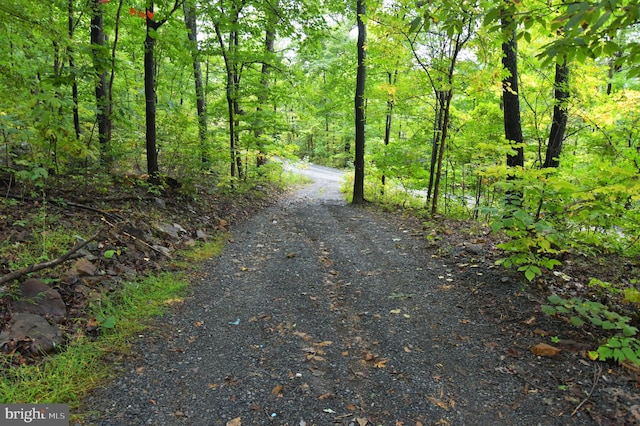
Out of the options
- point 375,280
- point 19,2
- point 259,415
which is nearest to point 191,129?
point 19,2

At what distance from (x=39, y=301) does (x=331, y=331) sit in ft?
10.1

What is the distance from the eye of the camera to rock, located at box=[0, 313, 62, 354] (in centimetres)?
304

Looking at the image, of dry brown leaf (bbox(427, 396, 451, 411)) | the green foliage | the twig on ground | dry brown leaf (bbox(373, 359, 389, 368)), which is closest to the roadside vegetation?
the green foliage

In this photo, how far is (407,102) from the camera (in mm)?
11016

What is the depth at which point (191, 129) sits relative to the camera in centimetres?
1062

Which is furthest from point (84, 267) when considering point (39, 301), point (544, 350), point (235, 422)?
point (544, 350)

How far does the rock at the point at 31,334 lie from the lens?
3035 mm

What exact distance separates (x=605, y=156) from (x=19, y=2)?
10.1 metres

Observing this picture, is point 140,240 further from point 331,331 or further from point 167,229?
point 331,331

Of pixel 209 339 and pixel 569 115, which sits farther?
pixel 569 115

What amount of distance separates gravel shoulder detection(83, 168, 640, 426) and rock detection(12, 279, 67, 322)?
91 centimetres

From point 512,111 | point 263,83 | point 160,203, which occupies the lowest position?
point 160,203

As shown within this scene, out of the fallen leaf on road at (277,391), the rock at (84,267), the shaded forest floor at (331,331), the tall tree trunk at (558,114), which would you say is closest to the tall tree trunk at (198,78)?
the shaded forest floor at (331,331)

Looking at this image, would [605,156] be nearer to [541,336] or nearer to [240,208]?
[541,336]
